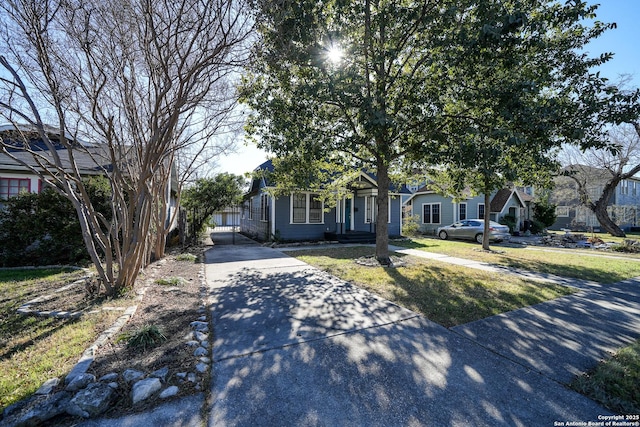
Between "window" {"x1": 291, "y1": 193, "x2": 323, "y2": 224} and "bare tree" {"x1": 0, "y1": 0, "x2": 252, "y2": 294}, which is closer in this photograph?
"bare tree" {"x1": 0, "y1": 0, "x2": 252, "y2": 294}

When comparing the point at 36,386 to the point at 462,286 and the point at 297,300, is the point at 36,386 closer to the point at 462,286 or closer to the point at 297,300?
the point at 297,300

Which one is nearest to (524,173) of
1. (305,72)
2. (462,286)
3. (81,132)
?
(462,286)

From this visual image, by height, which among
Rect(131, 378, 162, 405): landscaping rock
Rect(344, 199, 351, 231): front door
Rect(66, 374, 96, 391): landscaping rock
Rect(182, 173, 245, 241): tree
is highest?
Rect(182, 173, 245, 241): tree

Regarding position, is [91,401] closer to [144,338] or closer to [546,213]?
[144,338]

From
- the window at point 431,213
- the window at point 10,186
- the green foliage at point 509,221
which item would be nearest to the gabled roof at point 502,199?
the green foliage at point 509,221

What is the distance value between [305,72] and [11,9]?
16.7ft

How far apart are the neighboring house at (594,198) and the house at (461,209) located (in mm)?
2858

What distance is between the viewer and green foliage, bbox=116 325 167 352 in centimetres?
317

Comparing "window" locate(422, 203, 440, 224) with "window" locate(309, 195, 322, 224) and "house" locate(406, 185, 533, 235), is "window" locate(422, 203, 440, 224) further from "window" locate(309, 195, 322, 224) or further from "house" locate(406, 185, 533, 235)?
"window" locate(309, 195, 322, 224)

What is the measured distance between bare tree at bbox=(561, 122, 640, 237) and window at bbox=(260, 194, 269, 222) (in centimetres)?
1848

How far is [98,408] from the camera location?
2.19 m

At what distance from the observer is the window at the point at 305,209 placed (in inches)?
547

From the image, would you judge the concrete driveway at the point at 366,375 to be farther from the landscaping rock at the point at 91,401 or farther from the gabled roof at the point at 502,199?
the gabled roof at the point at 502,199

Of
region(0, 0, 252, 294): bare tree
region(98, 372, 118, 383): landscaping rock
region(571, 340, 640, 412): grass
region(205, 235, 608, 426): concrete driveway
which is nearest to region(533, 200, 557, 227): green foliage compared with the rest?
region(571, 340, 640, 412): grass
